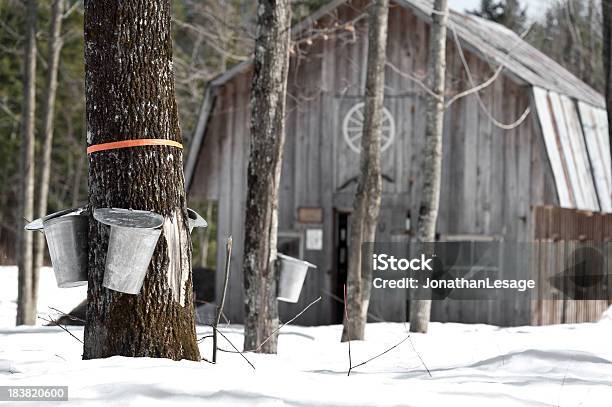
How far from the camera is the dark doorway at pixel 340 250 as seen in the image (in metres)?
20.5

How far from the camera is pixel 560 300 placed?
64.9 ft

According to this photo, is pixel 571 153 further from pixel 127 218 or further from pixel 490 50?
pixel 127 218

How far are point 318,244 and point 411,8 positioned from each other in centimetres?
453

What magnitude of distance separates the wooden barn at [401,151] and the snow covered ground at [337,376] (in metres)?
6.23

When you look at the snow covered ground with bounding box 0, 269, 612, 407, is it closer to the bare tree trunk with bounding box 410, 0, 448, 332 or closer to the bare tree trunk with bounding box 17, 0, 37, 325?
the bare tree trunk with bounding box 410, 0, 448, 332

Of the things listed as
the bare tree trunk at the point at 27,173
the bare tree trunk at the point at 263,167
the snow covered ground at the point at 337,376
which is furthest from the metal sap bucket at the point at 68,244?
the bare tree trunk at the point at 27,173

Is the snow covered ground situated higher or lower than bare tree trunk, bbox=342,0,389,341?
lower

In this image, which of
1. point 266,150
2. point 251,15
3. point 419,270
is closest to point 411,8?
point 419,270

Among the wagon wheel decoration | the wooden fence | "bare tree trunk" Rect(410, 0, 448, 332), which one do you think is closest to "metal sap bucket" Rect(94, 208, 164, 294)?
"bare tree trunk" Rect(410, 0, 448, 332)

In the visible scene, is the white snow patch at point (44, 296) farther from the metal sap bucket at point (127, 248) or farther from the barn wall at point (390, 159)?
the metal sap bucket at point (127, 248)

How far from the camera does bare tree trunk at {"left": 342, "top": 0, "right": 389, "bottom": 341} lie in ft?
48.4

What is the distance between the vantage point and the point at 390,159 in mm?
19797

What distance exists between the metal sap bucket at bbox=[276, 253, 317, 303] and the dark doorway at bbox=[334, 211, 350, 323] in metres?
8.52

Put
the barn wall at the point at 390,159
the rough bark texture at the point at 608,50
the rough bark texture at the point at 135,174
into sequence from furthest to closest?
1. the barn wall at the point at 390,159
2. the rough bark texture at the point at 608,50
3. the rough bark texture at the point at 135,174
